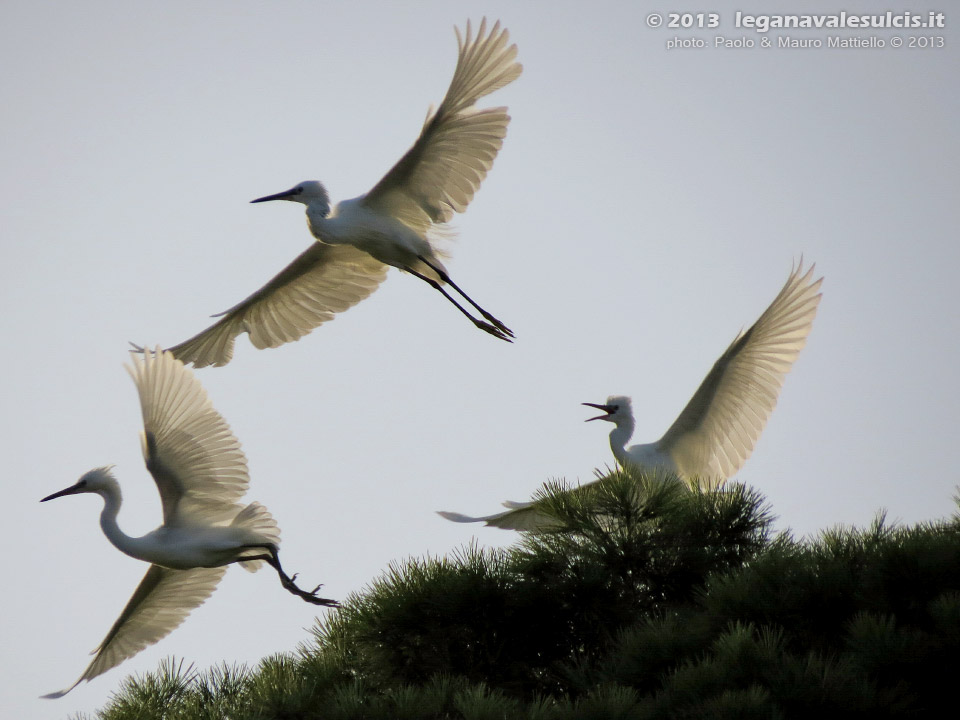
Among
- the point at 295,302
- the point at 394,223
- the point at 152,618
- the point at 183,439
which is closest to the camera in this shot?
the point at 183,439

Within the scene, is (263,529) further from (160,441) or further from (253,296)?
(253,296)

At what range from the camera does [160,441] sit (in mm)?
8875

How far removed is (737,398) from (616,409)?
4.56 ft

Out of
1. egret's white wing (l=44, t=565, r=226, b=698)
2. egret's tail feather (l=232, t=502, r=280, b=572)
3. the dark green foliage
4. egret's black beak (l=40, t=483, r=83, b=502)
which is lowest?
the dark green foliage

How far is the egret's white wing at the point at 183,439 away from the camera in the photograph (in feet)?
28.9

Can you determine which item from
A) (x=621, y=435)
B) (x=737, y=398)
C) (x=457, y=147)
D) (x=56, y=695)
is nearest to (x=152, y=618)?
(x=56, y=695)

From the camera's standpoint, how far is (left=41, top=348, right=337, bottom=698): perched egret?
8.81m

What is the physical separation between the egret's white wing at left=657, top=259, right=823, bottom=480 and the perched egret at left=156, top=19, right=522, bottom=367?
73.2 inches

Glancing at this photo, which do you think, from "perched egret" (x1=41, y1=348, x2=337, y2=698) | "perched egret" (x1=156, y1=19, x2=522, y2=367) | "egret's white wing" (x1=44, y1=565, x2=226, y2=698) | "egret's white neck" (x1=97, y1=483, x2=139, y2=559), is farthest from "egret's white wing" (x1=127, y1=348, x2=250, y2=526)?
"perched egret" (x1=156, y1=19, x2=522, y2=367)

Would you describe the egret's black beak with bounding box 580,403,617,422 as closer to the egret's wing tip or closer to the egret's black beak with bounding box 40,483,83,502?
the egret's wing tip

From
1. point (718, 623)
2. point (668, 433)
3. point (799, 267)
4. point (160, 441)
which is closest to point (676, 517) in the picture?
point (718, 623)

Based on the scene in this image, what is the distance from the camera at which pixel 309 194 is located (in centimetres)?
1034

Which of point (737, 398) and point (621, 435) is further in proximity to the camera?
point (621, 435)

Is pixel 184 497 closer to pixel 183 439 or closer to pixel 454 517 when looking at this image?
pixel 183 439
